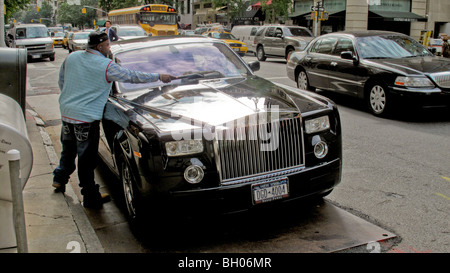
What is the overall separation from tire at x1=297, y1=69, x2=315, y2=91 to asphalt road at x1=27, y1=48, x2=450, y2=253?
229 centimetres

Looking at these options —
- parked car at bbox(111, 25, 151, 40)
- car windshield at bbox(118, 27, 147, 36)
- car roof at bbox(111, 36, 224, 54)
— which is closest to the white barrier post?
car roof at bbox(111, 36, 224, 54)

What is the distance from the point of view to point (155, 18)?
32.7 metres

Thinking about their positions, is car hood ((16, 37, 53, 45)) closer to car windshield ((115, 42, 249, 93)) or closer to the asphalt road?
the asphalt road

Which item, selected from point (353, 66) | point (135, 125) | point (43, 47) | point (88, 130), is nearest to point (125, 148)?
point (135, 125)

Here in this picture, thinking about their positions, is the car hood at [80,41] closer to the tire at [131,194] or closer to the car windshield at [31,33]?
the car windshield at [31,33]

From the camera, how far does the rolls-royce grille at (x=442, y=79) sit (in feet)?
27.5

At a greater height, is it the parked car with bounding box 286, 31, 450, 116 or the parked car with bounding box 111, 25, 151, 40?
the parked car with bounding box 111, 25, 151, 40

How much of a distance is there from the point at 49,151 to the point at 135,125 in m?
3.52

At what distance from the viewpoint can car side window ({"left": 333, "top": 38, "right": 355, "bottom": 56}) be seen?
9962 millimetres

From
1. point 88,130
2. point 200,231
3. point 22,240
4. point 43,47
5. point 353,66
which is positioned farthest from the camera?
point 43,47

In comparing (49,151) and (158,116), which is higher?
(158,116)

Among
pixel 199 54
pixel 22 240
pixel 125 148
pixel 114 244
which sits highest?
pixel 199 54

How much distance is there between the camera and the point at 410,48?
9695 mm

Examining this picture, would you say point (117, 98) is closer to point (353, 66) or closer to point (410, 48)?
point (353, 66)
